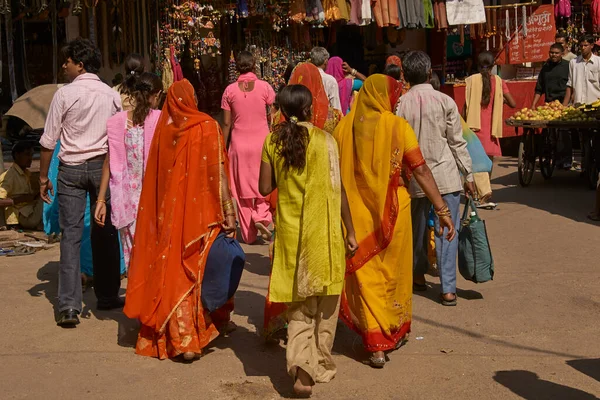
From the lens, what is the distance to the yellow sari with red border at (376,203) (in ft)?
18.5

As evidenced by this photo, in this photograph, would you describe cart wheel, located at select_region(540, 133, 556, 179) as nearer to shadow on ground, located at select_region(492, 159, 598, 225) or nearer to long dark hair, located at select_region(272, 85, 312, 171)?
shadow on ground, located at select_region(492, 159, 598, 225)

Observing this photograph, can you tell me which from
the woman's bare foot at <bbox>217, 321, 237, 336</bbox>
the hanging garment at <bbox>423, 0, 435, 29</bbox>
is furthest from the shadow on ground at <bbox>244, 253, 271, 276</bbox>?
the hanging garment at <bbox>423, 0, 435, 29</bbox>

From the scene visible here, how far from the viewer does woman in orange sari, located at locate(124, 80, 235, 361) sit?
18.7ft

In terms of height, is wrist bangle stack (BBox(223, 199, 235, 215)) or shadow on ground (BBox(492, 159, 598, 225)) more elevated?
wrist bangle stack (BBox(223, 199, 235, 215))

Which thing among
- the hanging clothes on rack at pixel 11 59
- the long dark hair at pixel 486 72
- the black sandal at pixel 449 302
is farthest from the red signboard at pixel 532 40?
the black sandal at pixel 449 302

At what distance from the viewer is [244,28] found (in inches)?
569

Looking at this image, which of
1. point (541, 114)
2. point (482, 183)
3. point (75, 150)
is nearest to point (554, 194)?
point (541, 114)

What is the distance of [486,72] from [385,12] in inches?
196

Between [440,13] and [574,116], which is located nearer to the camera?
[574,116]

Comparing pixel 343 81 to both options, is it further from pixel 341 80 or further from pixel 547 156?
pixel 547 156

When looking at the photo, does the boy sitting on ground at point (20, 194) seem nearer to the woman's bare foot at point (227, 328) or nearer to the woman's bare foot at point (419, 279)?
the woman's bare foot at point (227, 328)

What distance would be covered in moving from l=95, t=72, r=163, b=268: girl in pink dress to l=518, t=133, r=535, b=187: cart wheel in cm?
746

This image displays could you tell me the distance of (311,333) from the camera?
5.14 meters

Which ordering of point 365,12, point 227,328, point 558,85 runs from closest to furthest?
point 227,328 < point 558,85 < point 365,12
